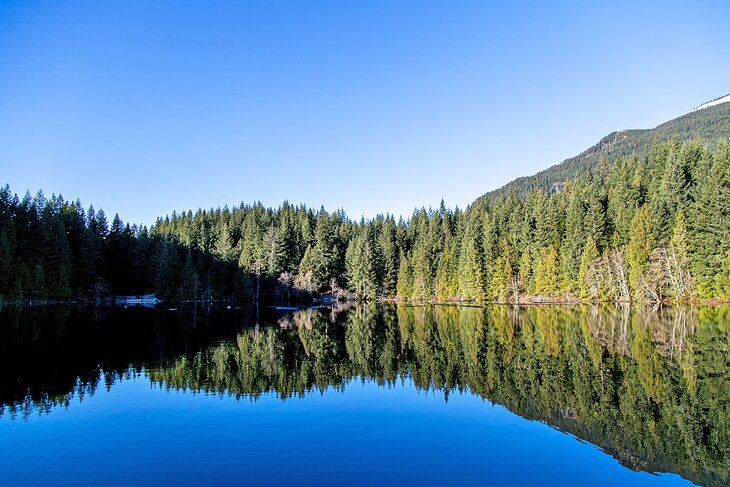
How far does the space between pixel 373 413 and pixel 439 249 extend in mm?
88983

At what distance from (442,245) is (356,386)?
279ft

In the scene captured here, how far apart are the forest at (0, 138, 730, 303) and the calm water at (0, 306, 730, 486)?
113 ft

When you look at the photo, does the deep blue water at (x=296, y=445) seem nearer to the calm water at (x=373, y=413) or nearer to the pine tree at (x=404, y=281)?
the calm water at (x=373, y=413)

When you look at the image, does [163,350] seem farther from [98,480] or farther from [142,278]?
[142,278]

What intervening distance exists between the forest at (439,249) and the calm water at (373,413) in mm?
34555

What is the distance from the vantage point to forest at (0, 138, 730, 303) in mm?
61625

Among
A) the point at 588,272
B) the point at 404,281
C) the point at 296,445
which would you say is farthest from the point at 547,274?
the point at 296,445

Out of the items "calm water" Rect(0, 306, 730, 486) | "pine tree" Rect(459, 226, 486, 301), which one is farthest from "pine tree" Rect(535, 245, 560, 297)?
"calm water" Rect(0, 306, 730, 486)

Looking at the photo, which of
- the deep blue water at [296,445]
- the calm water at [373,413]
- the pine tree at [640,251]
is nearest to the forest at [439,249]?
the pine tree at [640,251]

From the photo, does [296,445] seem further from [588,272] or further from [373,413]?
[588,272]

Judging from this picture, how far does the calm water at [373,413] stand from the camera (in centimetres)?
1171

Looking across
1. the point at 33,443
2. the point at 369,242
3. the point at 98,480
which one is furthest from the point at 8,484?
the point at 369,242

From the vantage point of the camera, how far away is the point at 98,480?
1112 centimetres

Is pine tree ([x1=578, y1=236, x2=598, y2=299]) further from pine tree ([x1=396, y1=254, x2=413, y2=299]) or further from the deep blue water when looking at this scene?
the deep blue water
